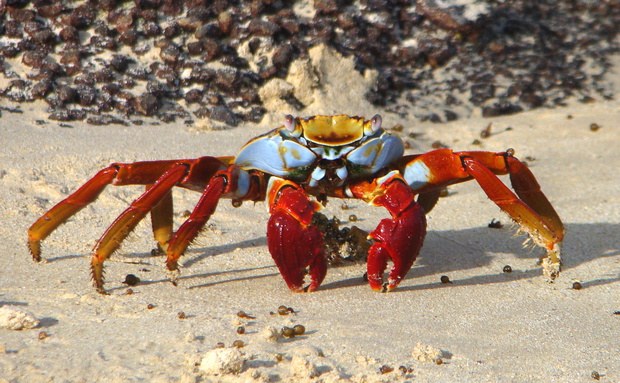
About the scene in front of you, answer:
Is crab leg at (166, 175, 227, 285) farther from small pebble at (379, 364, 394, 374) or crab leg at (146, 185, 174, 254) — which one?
small pebble at (379, 364, 394, 374)

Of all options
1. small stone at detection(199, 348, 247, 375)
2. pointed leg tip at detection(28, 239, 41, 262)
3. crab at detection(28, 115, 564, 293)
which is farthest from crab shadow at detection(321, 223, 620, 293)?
pointed leg tip at detection(28, 239, 41, 262)

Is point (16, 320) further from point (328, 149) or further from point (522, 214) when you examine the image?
point (522, 214)

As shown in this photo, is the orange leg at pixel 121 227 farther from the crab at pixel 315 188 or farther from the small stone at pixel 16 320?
the small stone at pixel 16 320

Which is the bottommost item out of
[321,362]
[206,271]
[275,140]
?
[206,271]

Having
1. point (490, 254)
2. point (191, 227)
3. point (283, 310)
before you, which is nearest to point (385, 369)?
point (283, 310)

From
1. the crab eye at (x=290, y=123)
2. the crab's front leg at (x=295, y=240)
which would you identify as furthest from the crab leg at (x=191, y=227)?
the crab eye at (x=290, y=123)

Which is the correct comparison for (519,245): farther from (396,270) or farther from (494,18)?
(494,18)

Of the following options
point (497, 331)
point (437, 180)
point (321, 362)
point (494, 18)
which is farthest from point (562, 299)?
point (494, 18)
